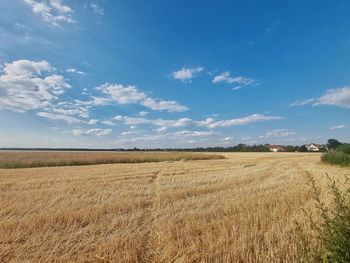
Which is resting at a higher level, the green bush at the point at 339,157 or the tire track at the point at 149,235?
the green bush at the point at 339,157

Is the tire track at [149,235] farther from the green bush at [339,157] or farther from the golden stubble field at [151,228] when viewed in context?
the green bush at [339,157]

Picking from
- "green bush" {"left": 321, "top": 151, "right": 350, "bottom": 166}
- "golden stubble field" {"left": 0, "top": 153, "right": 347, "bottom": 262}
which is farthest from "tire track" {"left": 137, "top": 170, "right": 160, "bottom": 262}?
"green bush" {"left": 321, "top": 151, "right": 350, "bottom": 166}

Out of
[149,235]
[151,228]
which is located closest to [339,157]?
[151,228]

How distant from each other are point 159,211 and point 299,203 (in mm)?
4330

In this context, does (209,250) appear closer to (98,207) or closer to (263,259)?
(263,259)

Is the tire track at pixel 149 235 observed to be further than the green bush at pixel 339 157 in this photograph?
No

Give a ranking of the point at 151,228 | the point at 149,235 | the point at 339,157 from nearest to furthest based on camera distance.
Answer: the point at 149,235
the point at 151,228
the point at 339,157

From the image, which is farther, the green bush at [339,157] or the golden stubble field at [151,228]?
the green bush at [339,157]

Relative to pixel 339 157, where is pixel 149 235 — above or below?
below

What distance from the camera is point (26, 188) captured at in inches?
600

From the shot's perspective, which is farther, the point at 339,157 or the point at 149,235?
the point at 339,157

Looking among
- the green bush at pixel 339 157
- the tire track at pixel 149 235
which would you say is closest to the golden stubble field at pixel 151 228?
the tire track at pixel 149 235

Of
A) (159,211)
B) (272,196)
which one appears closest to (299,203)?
(272,196)

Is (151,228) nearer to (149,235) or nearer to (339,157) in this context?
(149,235)
